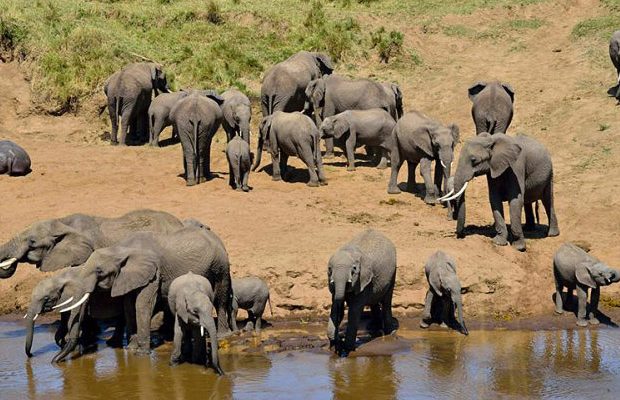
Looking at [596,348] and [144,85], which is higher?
[144,85]

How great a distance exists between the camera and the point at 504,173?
16.1m

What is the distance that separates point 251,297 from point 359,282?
5.94 feet

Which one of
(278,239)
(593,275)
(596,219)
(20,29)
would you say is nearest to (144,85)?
(20,29)

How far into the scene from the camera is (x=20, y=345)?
13273 mm

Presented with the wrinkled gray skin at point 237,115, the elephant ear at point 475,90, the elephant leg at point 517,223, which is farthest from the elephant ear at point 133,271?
the elephant ear at point 475,90

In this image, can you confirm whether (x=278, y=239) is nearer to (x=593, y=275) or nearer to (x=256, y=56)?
(x=593, y=275)

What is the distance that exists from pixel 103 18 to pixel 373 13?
8219 millimetres

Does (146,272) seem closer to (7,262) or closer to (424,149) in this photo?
(7,262)

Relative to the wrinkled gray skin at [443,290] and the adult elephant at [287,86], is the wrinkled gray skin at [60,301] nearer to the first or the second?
the wrinkled gray skin at [443,290]

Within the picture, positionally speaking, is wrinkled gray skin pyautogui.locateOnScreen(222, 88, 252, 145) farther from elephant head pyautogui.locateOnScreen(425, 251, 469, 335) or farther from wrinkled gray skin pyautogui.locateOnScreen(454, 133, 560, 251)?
elephant head pyautogui.locateOnScreen(425, 251, 469, 335)

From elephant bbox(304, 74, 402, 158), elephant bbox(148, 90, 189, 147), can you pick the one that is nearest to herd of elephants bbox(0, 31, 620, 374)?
elephant bbox(148, 90, 189, 147)

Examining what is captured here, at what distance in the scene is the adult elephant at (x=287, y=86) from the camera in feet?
76.9

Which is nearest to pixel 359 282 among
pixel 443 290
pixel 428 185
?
pixel 443 290

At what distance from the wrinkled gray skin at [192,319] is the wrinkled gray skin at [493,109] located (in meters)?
11.2
